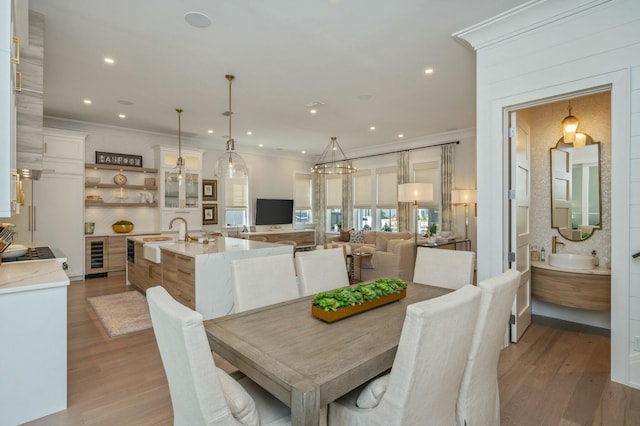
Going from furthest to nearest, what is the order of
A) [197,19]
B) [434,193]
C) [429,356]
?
[434,193] → [197,19] → [429,356]

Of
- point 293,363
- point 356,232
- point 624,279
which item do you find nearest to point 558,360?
point 624,279

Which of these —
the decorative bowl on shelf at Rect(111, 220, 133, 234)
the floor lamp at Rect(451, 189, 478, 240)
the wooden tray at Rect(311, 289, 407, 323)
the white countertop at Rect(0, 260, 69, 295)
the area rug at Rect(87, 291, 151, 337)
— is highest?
the floor lamp at Rect(451, 189, 478, 240)

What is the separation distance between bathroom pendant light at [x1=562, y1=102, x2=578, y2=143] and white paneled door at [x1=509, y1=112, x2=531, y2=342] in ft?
1.21

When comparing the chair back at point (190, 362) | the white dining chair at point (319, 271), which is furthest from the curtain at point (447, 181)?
the chair back at point (190, 362)

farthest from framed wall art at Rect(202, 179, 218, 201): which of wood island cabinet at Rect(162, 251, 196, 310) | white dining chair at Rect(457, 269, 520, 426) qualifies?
white dining chair at Rect(457, 269, 520, 426)

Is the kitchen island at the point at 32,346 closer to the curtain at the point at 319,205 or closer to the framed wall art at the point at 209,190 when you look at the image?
the framed wall art at the point at 209,190

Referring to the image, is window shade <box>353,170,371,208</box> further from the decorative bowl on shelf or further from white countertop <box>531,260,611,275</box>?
the decorative bowl on shelf

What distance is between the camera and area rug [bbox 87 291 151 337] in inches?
142

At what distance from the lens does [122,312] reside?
4.12 m

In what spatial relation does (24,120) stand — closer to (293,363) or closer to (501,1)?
(293,363)

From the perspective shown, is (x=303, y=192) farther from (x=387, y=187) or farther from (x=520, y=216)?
(x=520, y=216)

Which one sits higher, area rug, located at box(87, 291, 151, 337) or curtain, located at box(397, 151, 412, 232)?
curtain, located at box(397, 151, 412, 232)

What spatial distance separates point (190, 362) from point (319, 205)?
29.1 feet

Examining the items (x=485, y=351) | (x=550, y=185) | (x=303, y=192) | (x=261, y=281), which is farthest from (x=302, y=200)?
(x=485, y=351)
